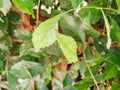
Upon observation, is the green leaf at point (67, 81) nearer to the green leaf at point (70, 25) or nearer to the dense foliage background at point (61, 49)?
the dense foliage background at point (61, 49)

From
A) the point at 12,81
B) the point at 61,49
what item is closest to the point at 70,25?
the point at 61,49

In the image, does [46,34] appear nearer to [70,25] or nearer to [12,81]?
[70,25]

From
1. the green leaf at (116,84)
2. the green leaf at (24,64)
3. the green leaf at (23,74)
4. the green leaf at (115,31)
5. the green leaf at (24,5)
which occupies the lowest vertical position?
the green leaf at (116,84)

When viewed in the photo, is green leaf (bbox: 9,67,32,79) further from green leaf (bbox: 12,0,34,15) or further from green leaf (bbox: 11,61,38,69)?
green leaf (bbox: 12,0,34,15)

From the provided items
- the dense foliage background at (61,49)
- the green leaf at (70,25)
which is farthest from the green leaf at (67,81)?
the green leaf at (70,25)

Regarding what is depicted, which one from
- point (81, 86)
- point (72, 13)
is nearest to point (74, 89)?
point (81, 86)

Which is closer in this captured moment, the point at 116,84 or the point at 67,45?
the point at 67,45

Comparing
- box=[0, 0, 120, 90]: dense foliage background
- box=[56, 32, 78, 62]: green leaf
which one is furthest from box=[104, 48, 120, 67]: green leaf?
box=[56, 32, 78, 62]: green leaf

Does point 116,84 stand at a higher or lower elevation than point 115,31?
lower
